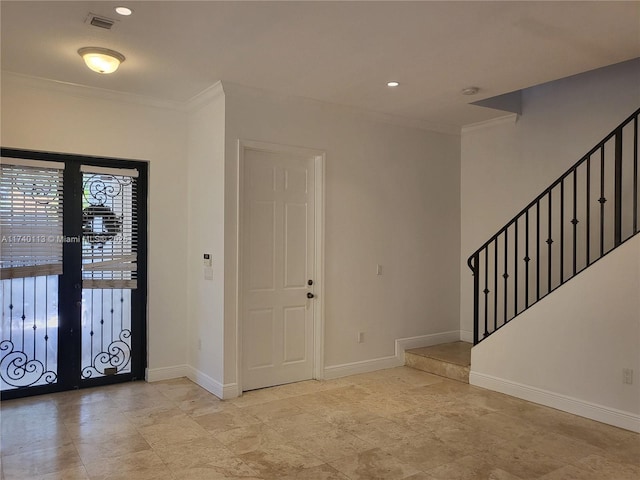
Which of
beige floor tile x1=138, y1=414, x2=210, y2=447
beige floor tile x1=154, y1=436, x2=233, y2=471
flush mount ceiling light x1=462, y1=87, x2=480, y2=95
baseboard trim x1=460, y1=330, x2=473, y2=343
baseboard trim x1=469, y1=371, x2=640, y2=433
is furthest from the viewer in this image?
baseboard trim x1=460, y1=330, x2=473, y2=343

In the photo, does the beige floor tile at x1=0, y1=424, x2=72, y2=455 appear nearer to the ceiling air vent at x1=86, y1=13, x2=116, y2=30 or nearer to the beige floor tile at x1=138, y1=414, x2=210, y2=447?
the beige floor tile at x1=138, y1=414, x2=210, y2=447

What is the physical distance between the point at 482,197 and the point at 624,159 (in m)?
1.63

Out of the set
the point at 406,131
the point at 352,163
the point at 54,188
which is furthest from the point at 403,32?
the point at 54,188

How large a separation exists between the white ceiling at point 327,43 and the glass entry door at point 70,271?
0.94 m

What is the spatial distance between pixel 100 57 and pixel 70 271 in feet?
7.09

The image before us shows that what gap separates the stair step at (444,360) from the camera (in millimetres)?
5184

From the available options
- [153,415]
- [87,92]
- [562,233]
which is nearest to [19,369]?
[153,415]

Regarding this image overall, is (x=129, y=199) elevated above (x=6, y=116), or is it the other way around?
(x=6, y=116)

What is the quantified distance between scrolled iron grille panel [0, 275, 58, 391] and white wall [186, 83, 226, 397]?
1322 mm

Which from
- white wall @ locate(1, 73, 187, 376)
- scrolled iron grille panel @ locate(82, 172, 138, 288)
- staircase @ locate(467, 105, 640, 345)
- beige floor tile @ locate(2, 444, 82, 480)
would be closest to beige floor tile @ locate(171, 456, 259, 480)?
beige floor tile @ locate(2, 444, 82, 480)

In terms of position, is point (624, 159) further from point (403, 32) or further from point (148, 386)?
point (148, 386)

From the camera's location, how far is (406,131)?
5.87 meters

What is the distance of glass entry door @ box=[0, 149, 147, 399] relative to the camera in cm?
451

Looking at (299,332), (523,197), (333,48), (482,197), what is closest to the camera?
(333,48)
